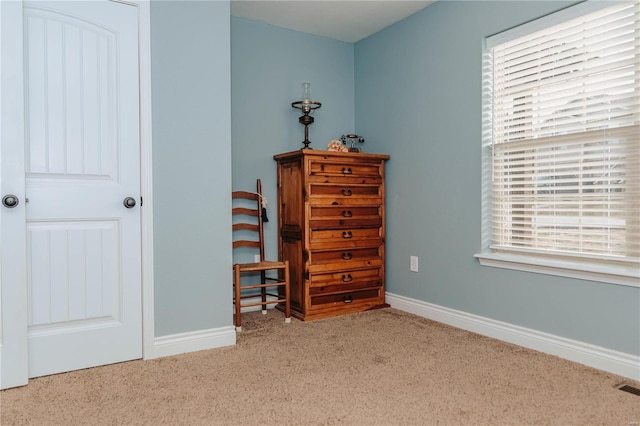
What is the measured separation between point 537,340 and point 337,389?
1308 millimetres

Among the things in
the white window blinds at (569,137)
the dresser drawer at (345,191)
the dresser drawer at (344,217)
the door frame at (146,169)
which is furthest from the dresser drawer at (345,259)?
the door frame at (146,169)

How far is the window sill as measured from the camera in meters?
2.16

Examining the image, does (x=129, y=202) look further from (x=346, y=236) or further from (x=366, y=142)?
(x=366, y=142)

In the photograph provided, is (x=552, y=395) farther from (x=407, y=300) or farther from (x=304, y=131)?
(x=304, y=131)

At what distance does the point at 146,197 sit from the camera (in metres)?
2.42

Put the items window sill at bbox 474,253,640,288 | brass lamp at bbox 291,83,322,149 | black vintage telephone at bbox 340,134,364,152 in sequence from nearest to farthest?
window sill at bbox 474,253,640,288
brass lamp at bbox 291,83,322,149
black vintage telephone at bbox 340,134,364,152

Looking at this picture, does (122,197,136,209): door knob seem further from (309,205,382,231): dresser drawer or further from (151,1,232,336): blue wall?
(309,205,382,231): dresser drawer

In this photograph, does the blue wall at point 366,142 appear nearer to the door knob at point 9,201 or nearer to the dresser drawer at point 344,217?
the dresser drawer at point 344,217

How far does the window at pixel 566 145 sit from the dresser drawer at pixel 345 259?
962mm

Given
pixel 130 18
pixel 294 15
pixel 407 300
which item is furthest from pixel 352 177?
pixel 130 18

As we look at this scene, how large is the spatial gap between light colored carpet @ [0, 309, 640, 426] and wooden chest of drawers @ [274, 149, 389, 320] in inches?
25.2

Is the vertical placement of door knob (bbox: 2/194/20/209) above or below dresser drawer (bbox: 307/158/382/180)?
below

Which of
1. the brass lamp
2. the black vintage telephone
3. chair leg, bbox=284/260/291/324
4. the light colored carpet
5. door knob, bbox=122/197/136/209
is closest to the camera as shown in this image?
the light colored carpet

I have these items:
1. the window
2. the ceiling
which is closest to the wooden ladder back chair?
the ceiling
